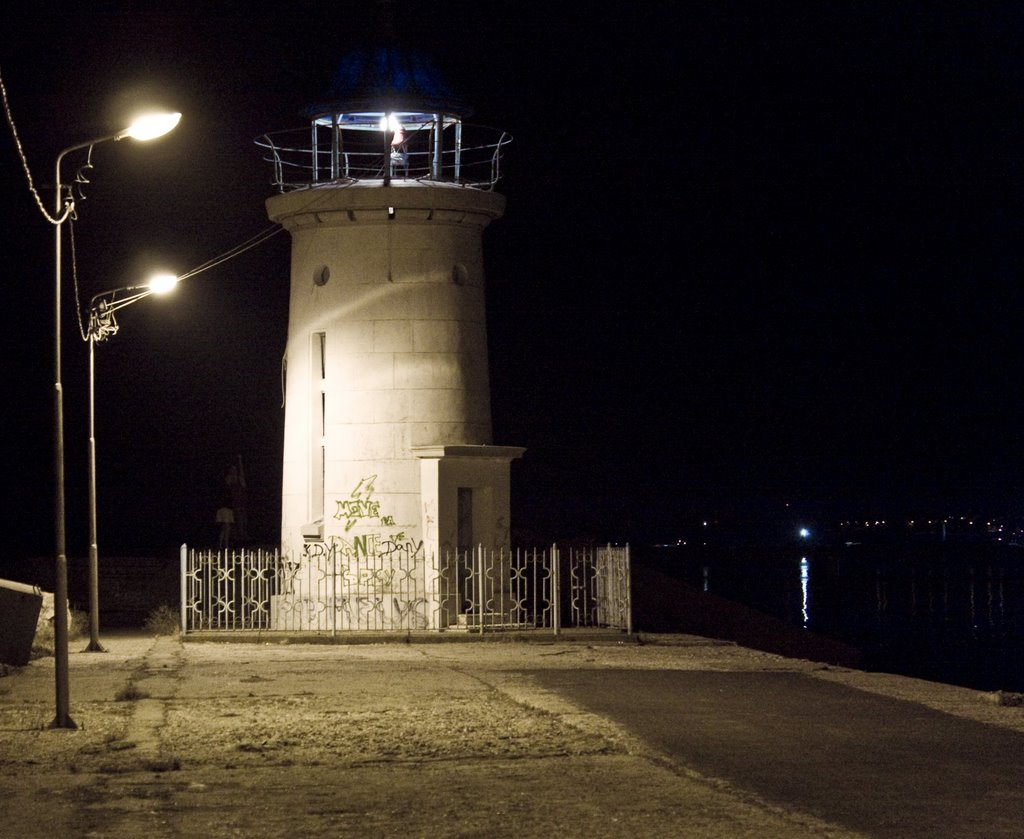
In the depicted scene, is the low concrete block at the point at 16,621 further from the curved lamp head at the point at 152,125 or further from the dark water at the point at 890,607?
the dark water at the point at 890,607

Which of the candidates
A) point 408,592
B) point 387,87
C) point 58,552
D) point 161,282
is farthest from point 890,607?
point 58,552

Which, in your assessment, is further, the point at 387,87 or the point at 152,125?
the point at 387,87

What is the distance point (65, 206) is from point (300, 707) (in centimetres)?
507

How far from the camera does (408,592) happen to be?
1065 inches

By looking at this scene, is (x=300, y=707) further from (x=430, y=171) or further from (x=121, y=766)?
(x=430, y=171)

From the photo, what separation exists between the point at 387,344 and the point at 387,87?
4113mm

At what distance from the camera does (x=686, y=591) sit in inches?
1687

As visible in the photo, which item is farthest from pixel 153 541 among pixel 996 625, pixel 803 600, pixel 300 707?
pixel 803 600

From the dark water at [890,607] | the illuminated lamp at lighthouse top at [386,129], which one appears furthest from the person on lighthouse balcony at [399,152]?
the dark water at [890,607]

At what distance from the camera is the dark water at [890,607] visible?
6341 centimetres

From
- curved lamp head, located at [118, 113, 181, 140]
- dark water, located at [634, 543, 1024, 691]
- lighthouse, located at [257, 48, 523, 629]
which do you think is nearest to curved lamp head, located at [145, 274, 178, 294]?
lighthouse, located at [257, 48, 523, 629]

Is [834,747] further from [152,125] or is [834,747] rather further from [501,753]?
[152,125]

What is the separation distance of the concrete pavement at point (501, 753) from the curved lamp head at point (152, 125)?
5.15m

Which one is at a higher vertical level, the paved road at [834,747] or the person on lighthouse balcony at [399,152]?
the person on lighthouse balcony at [399,152]
